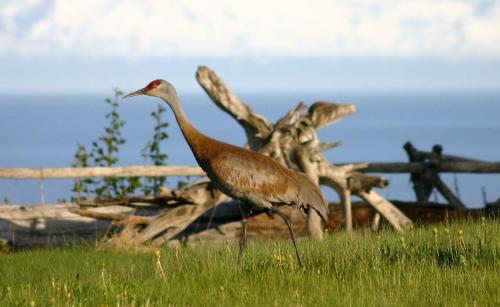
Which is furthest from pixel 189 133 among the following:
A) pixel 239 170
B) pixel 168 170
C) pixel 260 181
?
pixel 168 170

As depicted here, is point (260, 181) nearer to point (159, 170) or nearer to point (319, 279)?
point (319, 279)

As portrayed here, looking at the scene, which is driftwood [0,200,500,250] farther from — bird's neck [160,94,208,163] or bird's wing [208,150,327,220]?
bird's neck [160,94,208,163]

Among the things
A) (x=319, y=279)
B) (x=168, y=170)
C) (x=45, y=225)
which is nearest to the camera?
(x=319, y=279)

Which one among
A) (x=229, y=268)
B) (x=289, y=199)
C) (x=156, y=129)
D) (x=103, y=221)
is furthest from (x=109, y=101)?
(x=229, y=268)

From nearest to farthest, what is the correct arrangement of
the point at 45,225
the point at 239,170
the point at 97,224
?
the point at 239,170 < the point at 45,225 < the point at 97,224

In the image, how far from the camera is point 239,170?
8.24m

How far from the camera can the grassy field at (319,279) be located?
6.34 m

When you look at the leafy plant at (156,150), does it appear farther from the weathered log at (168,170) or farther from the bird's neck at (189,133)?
the bird's neck at (189,133)

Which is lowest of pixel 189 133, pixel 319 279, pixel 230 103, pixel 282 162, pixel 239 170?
pixel 319 279

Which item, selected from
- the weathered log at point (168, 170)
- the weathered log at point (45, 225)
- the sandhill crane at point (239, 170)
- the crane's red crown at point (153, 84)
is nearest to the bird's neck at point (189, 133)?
the sandhill crane at point (239, 170)

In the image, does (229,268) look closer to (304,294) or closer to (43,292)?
(304,294)

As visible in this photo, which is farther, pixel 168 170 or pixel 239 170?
pixel 168 170

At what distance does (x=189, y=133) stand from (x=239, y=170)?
61 cm

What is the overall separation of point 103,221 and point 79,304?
6633 mm
